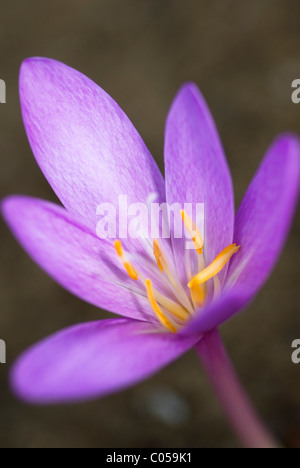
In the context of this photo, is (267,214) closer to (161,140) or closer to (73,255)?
(73,255)

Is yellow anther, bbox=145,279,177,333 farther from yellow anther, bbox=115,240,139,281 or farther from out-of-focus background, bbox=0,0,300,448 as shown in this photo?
out-of-focus background, bbox=0,0,300,448

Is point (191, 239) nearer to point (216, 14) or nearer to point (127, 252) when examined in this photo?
point (127, 252)

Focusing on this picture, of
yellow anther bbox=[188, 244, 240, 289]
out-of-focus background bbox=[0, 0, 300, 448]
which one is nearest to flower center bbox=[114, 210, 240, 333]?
yellow anther bbox=[188, 244, 240, 289]

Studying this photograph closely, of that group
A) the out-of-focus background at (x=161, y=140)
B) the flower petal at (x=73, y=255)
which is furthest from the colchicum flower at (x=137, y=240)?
the out-of-focus background at (x=161, y=140)

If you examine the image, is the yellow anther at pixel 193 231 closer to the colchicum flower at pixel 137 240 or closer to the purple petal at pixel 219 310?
the colchicum flower at pixel 137 240

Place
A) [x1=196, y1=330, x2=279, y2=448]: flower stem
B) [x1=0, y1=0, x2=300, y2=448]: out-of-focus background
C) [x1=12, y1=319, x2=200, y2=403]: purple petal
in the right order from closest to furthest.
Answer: [x1=12, y1=319, x2=200, y2=403]: purple petal → [x1=196, y1=330, x2=279, y2=448]: flower stem → [x1=0, y1=0, x2=300, y2=448]: out-of-focus background

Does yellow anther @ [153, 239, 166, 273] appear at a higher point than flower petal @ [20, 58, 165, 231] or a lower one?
lower
